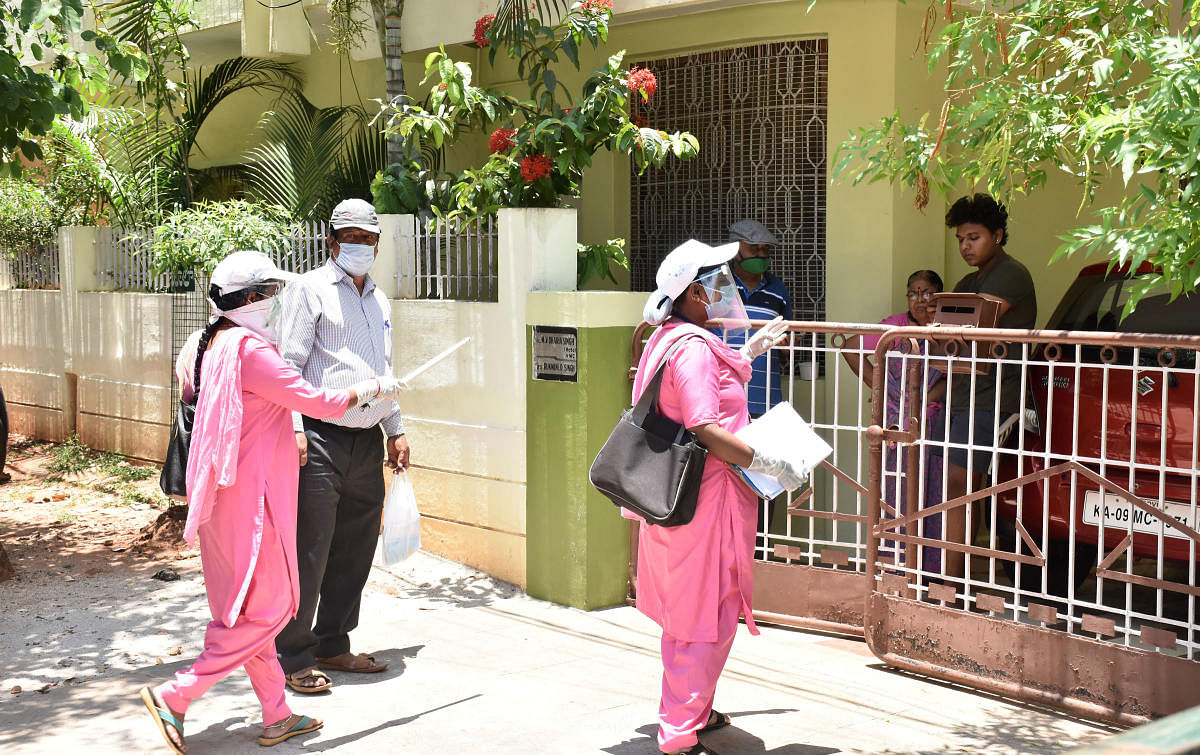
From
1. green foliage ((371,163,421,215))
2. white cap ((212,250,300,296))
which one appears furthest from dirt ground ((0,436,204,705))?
green foliage ((371,163,421,215))

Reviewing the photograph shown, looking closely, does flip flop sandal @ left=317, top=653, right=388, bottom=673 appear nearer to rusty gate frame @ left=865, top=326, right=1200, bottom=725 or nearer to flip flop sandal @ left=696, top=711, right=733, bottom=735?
flip flop sandal @ left=696, top=711, right=733, bottom=735

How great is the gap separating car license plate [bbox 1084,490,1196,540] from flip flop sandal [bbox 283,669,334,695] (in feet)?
10.6

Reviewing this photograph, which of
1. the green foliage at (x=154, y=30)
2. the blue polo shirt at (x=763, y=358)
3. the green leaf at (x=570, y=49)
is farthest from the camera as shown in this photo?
the green foliage at (x=154, y=30)

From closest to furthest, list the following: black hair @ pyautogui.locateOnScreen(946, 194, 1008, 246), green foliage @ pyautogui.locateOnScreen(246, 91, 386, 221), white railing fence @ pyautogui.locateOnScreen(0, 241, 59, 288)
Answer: black hair @ pyautogui.locateOnScreen(946, 194, 1008, 246) → green foliage @ pyautogui.locateOnScreen(246, 91, 386, 221) → white railing fence @ pyautogui.locateOnScreen(0, 241, 59, 288)

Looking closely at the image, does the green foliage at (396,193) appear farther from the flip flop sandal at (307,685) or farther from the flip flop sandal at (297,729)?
the flip flop sandal at (297,729)

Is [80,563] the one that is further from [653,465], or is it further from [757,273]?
[653,465]

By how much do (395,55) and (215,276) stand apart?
4603mm

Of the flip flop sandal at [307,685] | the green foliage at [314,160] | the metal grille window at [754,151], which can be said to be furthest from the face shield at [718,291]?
the green foliage at [314,160]

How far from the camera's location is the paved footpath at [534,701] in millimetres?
4641

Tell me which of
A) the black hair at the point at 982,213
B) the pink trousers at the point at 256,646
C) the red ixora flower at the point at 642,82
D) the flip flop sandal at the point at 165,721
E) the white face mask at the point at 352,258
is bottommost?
the flip flop sandal at the point at 165,721

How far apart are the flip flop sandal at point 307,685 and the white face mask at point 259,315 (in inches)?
58.2

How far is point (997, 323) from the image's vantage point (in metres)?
6.08

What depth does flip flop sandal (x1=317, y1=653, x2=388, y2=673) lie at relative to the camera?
546 centimetres

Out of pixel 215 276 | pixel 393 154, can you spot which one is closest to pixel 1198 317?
pixel 215 276
